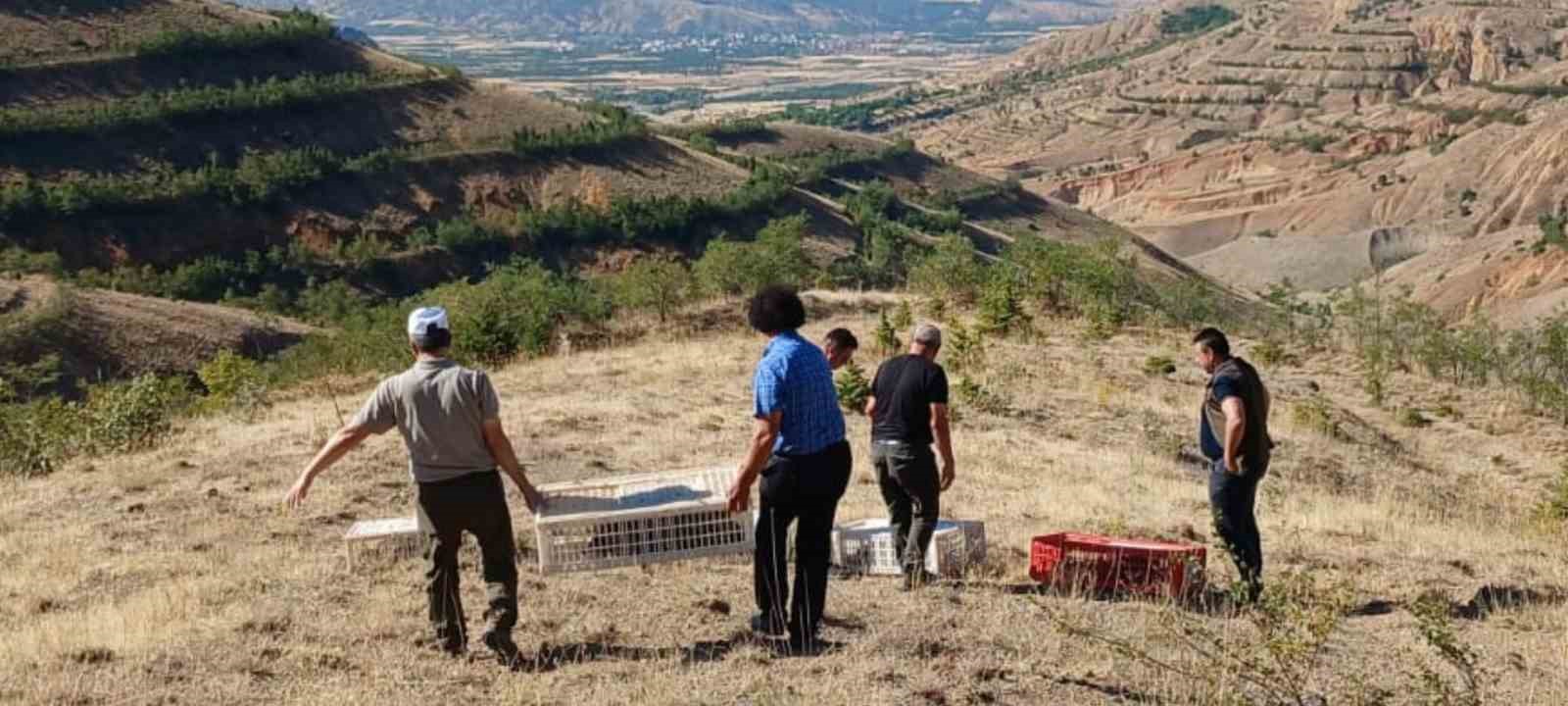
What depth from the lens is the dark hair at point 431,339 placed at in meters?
7.64

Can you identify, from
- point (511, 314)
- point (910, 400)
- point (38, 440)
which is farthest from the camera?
point (511, 314)

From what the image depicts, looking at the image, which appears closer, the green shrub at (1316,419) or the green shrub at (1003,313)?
the green shrub at (1316,419)

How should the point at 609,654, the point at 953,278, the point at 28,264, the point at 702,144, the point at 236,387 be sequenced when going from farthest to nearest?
the point at 702,144 → the point at 28,264 → the point at 953,278 → the point at 236,387 → the point at 609,654

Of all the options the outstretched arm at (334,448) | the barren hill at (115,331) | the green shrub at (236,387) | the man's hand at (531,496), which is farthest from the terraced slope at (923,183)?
the outstretched arm at (334,448)

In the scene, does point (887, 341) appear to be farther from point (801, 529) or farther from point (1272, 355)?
point (801, 529)

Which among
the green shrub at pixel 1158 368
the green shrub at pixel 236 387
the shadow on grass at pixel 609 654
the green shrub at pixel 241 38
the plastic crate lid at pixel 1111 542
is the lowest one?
the green shrub at pixel 236 387

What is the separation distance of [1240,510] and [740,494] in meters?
3.44

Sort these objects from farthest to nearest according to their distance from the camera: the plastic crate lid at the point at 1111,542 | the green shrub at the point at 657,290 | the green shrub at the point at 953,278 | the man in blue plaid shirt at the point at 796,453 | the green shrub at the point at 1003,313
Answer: the green shrub at the point at 953,278, the green shrub at the point at 657,290, the green shrub at the point at 1003,313, the plastic crate lid at the point at 1111,542, the man in blue plaid shirt at the point at 796,453

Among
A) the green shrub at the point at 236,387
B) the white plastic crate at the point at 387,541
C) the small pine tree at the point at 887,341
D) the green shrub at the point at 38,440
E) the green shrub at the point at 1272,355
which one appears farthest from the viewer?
the green shrub at the point at 1272,355

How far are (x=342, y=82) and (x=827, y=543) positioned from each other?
2765 inches

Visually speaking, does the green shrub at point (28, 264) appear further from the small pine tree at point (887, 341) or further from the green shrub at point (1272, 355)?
the green shrub at point (1272, 355)

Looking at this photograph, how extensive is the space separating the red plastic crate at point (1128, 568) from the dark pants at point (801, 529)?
7.20 feet

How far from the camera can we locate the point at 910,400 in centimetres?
935

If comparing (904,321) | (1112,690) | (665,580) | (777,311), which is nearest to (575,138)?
(904,321)
